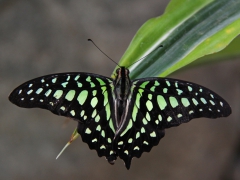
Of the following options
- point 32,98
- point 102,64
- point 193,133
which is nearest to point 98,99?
point 32,98

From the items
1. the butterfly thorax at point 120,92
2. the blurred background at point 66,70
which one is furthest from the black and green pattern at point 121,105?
the blurred background at point 66,70

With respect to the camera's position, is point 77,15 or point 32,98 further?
point 77,15

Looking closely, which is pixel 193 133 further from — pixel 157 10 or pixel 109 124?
pixel 109 124

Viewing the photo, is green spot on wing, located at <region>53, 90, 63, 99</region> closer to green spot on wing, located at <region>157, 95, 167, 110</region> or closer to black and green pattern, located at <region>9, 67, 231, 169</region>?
black and green pattern, located at <region>9, 67, 231, 169</region>

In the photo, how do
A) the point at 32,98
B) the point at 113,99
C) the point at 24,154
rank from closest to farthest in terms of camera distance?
the point at 32,98 < the point at 113,99 < the point at 24,154

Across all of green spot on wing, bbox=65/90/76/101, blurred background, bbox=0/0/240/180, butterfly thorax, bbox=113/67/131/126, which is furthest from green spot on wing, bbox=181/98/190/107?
blurred background, bbox=0/0/240/180

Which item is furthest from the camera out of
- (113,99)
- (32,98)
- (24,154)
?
(24,154)

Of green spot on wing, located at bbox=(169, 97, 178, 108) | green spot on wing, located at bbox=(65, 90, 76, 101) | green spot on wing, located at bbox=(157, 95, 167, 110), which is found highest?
green spot on wing, located at bbox=(65, 90, 76, 101)

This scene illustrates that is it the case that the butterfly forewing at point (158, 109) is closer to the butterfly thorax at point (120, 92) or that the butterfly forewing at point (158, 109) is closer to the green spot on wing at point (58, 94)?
the butterfly thorax at point (120, 92)
